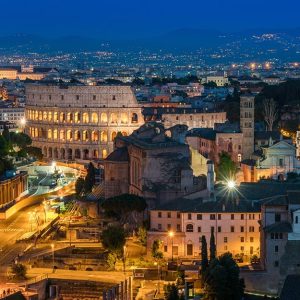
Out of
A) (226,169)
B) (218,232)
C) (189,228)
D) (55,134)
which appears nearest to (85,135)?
(55,134)

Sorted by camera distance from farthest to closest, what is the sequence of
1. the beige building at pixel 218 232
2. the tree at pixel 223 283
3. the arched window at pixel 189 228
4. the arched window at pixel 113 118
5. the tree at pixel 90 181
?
the arched window at pixel 113 118 → the tree at pixel 90 181 → the arched window at pixel 189 228 → the beige building at pixel 218 232 → the tree at pixel 223 283

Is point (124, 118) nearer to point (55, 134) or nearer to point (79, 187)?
point (55, 134)

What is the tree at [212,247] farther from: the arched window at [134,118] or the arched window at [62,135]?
the arched window at [62,135]

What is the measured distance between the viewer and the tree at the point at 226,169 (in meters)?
46.4

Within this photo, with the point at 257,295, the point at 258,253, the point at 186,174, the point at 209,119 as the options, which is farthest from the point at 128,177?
the point at 209,119

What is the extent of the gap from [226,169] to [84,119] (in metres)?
27.0

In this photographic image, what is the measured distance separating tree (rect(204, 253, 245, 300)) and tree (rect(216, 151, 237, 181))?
14909 millimetres

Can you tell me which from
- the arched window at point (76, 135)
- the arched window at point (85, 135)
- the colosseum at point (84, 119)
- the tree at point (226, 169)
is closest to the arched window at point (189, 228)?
the tree at point (226, 169)

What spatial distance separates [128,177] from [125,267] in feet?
33.2

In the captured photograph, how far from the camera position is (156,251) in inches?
1355

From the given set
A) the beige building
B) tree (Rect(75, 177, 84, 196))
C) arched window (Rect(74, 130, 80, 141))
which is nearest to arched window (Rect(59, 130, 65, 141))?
arched window (Rect(74, 130, 80, 141))

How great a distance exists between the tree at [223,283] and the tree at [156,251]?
4034 mm

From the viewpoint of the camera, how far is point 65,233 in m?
38.2

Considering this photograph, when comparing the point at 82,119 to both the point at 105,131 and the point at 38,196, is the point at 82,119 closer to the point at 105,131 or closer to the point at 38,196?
the point at 105,131
